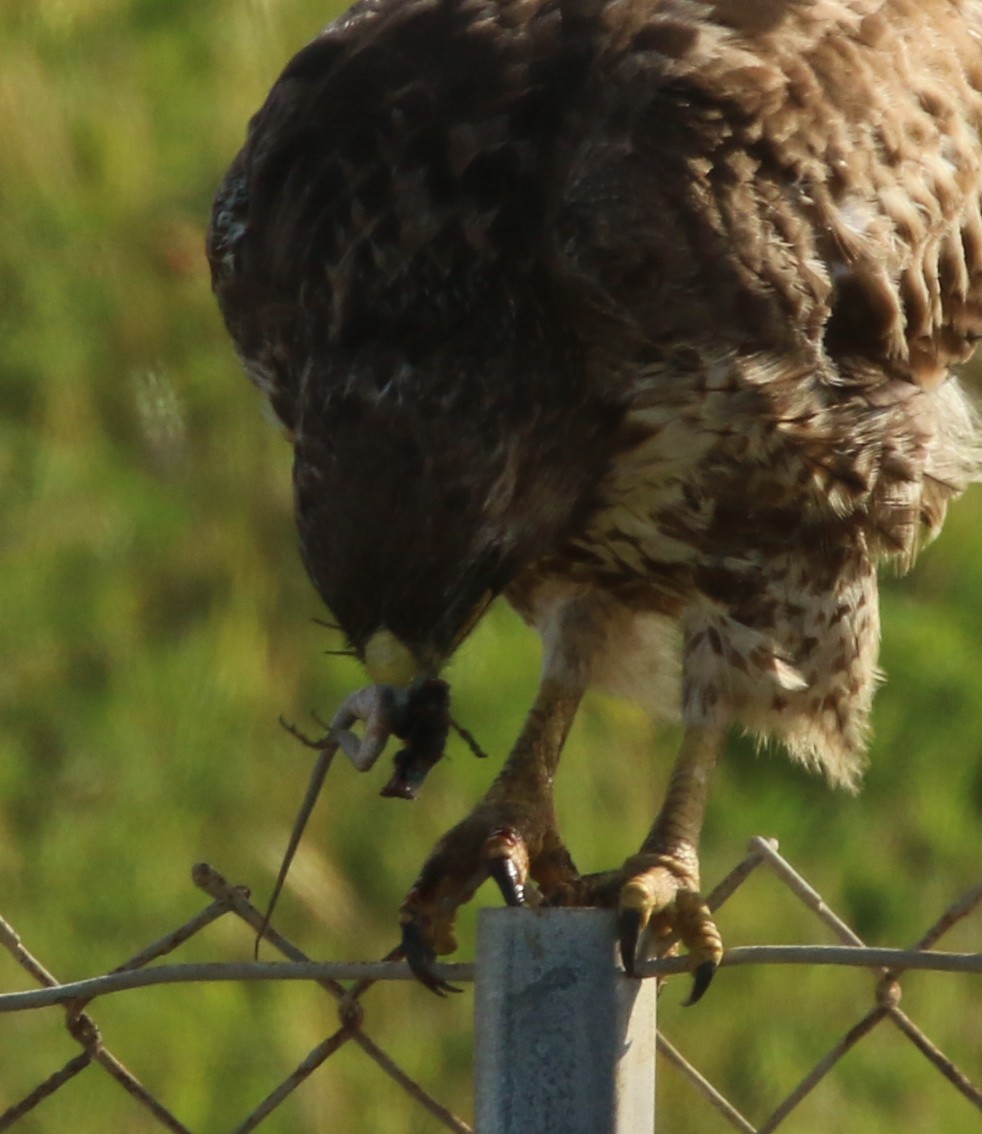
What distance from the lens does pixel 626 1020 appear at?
2115 mm

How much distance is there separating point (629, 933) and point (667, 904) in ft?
1.90

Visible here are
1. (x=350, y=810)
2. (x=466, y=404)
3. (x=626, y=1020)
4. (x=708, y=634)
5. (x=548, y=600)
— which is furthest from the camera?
(x=350, y=810)

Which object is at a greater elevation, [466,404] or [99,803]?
[466,404]

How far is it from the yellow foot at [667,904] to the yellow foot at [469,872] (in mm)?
141

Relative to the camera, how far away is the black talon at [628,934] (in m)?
2.24

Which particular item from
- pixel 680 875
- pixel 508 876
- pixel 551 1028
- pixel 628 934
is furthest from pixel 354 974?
pixel 680 875

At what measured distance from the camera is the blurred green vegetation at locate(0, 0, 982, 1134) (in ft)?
14.4

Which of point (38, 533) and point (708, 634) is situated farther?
point (38, 533)

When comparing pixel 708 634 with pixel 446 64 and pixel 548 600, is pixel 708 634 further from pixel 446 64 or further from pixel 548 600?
pixel 446 64

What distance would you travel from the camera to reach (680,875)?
328 cm

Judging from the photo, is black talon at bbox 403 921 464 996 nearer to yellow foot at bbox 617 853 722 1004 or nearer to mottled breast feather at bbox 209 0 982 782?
yellow foot at bbox 617 853 722 1004

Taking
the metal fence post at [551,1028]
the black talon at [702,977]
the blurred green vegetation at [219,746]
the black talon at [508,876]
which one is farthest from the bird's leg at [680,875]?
the blurred green vegetation at [219,746]

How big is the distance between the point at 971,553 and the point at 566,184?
7.78 feet

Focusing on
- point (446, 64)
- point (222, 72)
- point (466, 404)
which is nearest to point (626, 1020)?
point (466, 404)
